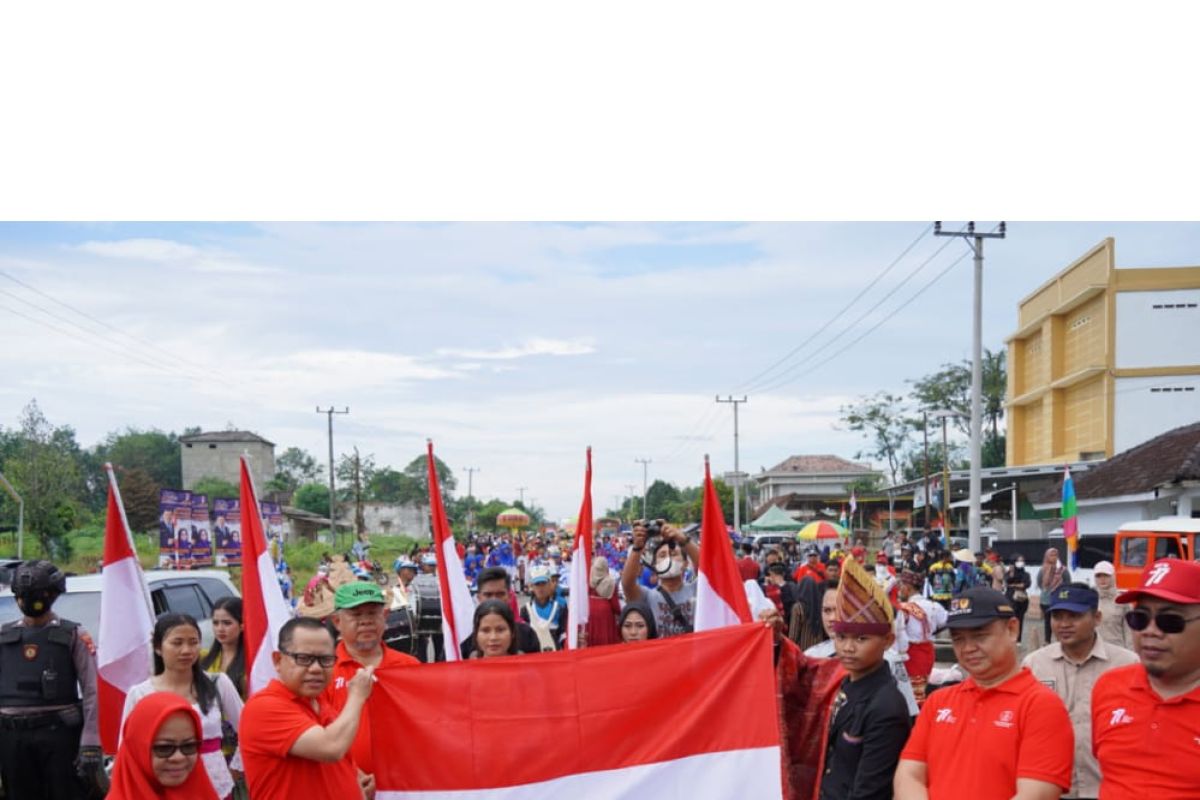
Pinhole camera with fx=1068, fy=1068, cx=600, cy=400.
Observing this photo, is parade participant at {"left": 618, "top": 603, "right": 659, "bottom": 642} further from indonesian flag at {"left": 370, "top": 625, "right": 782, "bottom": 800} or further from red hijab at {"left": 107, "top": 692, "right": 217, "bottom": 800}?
red hijab at {"left": 107, "top": 692, "right": 217, "bottom": 800}

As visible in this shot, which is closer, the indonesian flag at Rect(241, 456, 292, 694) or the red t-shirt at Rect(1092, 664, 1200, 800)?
the red t-shirt at Rect(1092, 664, 1200, 800)

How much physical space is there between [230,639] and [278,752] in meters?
2.68

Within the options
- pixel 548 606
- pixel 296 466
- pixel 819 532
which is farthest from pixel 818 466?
pixel 548 606

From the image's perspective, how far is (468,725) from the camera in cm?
469

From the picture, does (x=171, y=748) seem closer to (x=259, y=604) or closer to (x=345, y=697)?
(x=345, y=697)

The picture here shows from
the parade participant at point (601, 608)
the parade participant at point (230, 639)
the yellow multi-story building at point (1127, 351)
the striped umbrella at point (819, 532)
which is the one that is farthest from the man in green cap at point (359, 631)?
the yellow multi-story building at point (1127, 351)

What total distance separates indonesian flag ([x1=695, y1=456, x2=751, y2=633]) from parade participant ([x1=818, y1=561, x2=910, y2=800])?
→ 1.20 m

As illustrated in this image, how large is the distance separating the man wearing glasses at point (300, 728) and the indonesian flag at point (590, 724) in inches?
19.2

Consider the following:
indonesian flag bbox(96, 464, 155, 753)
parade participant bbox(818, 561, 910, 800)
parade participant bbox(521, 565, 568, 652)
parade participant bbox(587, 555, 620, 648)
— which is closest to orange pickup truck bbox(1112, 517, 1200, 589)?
parade participant bbox(521, 565, 568, 652)

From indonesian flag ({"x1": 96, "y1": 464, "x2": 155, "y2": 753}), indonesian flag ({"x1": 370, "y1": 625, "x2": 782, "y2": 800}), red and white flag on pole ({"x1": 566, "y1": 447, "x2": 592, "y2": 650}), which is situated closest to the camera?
indonesian flag ({"x1": 370, "y1": 625, "x2": 782, "y2": 800})

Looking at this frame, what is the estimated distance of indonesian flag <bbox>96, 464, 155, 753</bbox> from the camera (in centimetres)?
567

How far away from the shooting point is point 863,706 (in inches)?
168

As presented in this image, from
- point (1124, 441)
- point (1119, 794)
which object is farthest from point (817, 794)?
point (1124, 441)

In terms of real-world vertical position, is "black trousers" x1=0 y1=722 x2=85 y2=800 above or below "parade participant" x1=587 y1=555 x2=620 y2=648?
below
